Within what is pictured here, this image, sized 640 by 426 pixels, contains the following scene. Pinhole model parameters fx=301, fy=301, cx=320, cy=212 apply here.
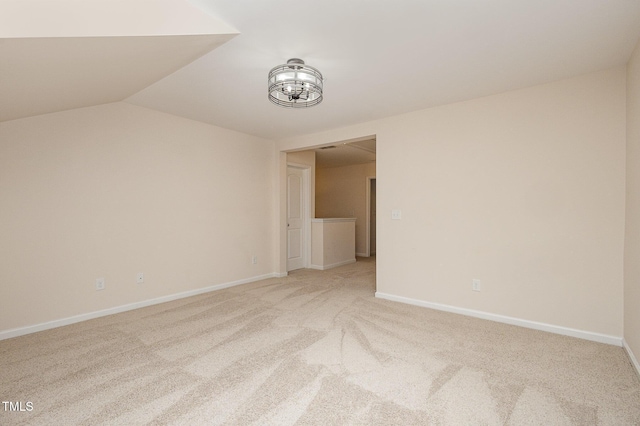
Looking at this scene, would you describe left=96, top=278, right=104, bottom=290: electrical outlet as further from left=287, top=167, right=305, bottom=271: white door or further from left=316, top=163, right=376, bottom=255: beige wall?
left=316, top=163, right=376, bottom=255: beige wall

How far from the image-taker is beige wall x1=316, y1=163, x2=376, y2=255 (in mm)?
7684

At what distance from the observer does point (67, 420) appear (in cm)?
156

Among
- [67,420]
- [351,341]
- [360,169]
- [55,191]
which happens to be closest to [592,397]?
[351,341]

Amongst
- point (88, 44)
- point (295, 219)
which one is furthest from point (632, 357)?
point (295, 219)

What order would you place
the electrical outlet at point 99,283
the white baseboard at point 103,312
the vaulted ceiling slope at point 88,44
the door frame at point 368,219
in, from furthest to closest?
1. the door frame at point 368,219
2. the electrical outlet at point 99,283
3. the white baseboard at point 103,312
4. the vaulted ceiling slope at point 88,44

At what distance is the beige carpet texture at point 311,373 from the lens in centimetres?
161

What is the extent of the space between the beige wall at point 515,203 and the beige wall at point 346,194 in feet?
12.4

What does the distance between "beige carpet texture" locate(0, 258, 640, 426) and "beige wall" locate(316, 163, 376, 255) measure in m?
4.59

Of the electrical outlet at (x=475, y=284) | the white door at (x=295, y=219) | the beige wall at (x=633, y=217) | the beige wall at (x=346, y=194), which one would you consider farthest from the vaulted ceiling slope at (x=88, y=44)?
the beige wall at (x=346, y=194)

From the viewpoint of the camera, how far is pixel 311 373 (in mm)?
2012

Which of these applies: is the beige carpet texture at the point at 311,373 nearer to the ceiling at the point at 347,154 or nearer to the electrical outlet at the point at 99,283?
the electrical outlet at the point at 99,283

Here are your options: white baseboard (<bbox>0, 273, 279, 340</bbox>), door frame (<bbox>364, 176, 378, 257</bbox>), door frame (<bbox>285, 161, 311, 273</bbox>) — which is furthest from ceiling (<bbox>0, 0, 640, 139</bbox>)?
door frame (<bbox>364, 176, 378, 257</bbox>)

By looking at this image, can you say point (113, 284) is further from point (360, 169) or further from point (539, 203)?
point (360, 169)

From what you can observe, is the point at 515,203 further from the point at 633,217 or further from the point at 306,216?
the point at 306,216
